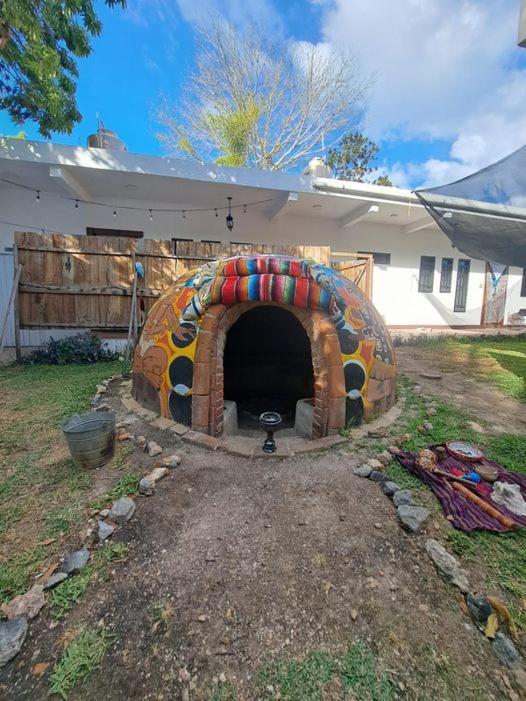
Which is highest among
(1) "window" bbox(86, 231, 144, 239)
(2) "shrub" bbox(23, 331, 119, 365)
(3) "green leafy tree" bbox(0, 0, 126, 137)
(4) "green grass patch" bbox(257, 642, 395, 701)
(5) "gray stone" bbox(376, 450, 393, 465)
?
(3) "green leafy tree" bbox(0, 0, 126, 137)

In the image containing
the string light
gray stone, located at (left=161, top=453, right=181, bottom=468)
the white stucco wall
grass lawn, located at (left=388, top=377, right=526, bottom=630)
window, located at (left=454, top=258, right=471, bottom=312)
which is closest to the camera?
grass lawn, located at (left=388, top=377, right=526, bottom=630)

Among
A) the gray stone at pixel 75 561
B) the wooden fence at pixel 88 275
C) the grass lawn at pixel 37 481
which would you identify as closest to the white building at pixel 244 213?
the wooden fence at pixel 88 275

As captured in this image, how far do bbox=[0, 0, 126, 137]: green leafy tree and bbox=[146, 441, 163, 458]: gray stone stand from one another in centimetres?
754

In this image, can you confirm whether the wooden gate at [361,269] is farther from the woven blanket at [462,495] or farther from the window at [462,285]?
the window at [462,285]

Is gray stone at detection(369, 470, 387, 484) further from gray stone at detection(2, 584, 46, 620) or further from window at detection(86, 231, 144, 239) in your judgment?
window at detection(86, 231, 144, 239)

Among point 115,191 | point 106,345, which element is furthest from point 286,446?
point 115,191

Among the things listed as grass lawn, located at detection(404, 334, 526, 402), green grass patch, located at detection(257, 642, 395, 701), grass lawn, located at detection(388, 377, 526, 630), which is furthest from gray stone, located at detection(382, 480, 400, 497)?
grass lawn, located at detection(404, 334, 526, 402)

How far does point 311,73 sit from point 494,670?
2129 cm

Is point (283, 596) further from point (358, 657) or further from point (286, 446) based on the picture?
point (286, 446)

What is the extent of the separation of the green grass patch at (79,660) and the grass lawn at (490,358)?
581 centimetres

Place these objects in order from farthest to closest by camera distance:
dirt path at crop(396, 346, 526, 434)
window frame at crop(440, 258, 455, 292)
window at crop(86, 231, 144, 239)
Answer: window frame at crop(440, 258, 455, 292)
window at crop(86, 231, 144, 239)
dirt path at crop(396, 346, 526, 434)

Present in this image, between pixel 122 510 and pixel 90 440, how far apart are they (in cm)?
79

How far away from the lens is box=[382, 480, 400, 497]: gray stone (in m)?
2.50

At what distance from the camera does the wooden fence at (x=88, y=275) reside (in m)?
6.69
